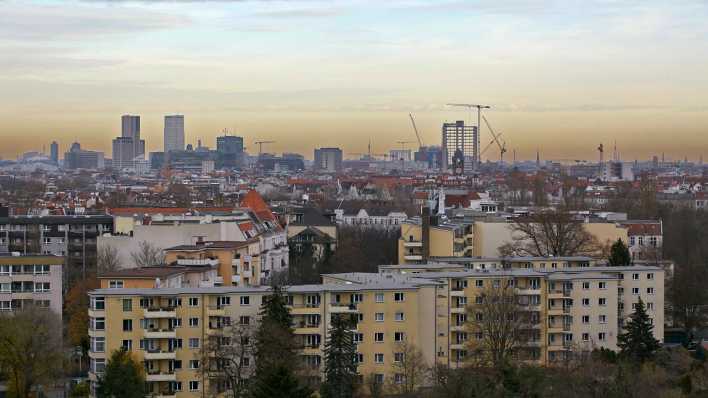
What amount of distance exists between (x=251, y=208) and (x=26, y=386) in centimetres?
2132

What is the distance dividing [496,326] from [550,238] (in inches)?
447

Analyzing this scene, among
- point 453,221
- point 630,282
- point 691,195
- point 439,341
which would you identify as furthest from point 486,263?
point 691,195

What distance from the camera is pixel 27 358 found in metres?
19.2

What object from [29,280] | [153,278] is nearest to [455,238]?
[29,280]

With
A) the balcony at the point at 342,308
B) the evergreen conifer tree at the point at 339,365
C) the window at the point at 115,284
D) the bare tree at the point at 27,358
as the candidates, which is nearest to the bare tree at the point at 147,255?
the window at the point at 115,284

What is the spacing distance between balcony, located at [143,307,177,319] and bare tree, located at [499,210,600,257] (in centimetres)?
1321

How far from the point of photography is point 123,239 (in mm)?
30922

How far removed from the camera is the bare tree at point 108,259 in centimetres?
2953

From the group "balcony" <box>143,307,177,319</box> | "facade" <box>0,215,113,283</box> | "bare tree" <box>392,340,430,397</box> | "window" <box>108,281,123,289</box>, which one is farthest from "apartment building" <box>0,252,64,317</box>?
→ "facade" <box>0,215,113,283</box>

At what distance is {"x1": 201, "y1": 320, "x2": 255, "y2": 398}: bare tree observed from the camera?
1850 centimetres

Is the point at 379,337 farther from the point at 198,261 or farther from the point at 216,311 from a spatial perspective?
the point at 198,261

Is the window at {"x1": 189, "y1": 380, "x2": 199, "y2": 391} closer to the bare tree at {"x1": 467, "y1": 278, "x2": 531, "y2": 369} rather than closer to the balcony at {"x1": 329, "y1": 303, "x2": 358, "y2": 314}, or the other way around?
the balcony at {"x1": 329, "y1": 303, "x2": 358, "y2": 314}

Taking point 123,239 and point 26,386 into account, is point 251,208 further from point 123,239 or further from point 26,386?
point 26,386

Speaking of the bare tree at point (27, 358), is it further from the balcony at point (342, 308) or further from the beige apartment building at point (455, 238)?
the beige apartment building at point (455, 238)
